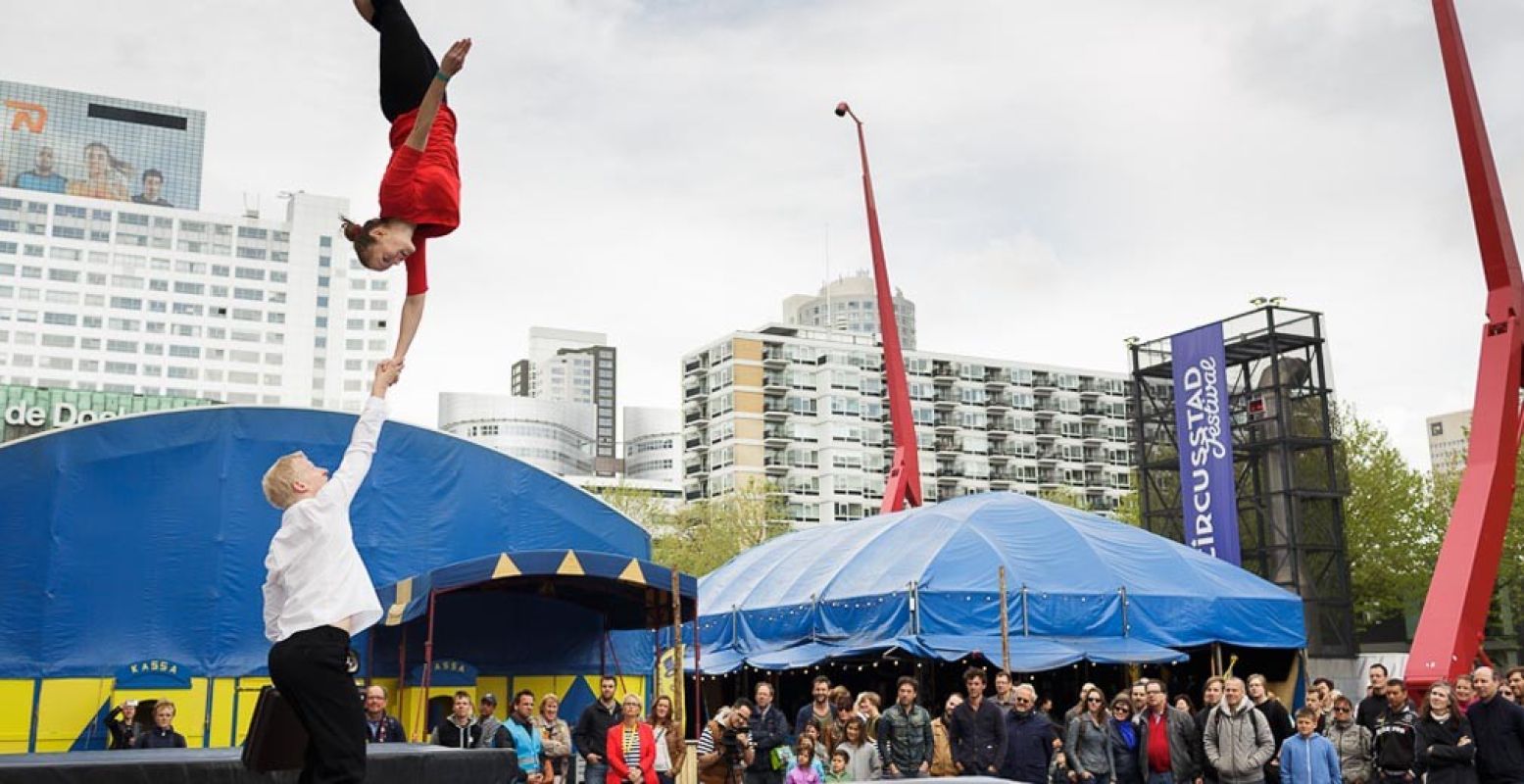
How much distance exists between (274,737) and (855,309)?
13622 cm

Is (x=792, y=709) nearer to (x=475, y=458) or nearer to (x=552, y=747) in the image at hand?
(x=475, y=458)

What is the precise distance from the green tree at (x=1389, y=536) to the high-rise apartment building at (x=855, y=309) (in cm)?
9557

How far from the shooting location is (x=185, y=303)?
4648 inches

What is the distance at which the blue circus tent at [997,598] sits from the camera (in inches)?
807

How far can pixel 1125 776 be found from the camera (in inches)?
498

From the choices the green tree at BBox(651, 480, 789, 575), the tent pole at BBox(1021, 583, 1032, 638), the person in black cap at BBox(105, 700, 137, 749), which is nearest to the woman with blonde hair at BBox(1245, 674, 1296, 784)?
the tent pole at BBox(1021, 583, 1032, 638)

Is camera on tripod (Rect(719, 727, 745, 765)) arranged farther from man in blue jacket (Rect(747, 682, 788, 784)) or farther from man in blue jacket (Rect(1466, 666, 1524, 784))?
man in blue jacket (Rect(1466, 666, 1524, 784))

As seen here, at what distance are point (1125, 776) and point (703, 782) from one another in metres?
4.22

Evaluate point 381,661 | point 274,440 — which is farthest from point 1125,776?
point 274,440

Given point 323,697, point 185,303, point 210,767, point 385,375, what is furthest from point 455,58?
point 185,303

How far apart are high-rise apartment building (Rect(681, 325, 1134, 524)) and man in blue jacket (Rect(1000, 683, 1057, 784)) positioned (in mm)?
67246

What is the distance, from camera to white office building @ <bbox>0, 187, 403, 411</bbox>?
114 meters

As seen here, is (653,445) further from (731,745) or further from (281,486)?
(281,486)

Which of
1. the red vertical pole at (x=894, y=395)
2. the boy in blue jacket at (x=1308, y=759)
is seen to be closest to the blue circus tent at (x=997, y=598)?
the red vertical pole at (x=894, y=395)
